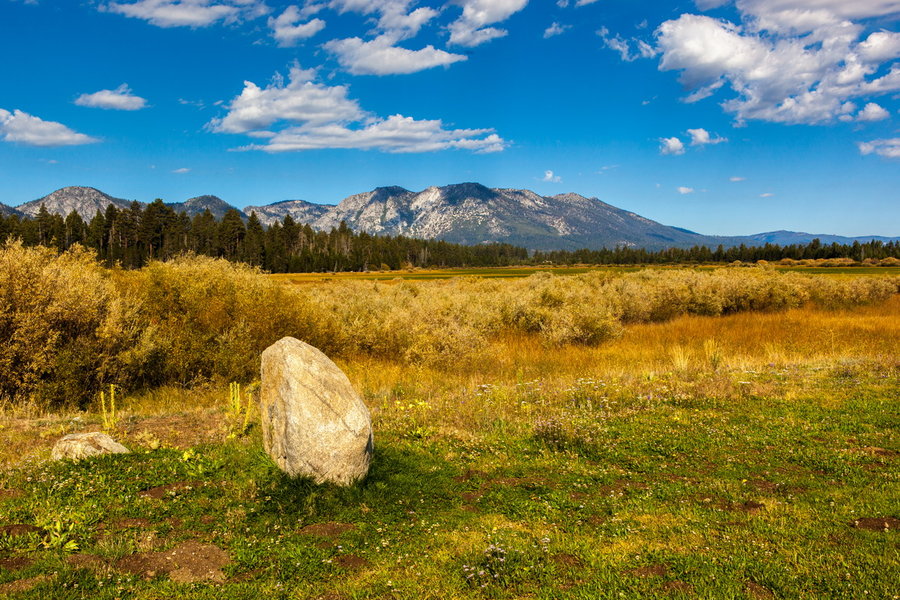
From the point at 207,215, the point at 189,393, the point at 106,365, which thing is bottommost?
the point at 189,393

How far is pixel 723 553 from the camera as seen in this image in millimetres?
5156

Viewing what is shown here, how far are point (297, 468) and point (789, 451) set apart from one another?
26.3 feet

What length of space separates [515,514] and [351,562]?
218 cm

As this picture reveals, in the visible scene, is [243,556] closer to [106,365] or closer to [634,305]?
[106,365]

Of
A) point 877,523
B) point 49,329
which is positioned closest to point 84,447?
point 49,329

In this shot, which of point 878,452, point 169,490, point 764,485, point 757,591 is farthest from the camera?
point 878,452

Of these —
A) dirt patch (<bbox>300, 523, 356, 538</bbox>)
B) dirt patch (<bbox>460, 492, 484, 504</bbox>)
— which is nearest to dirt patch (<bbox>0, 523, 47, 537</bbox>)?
dirt patch (<bbox>300, 523, 356, 538</bbox>)

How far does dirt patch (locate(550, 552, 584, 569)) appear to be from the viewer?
5.11m

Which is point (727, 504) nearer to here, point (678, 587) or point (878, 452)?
point (678, 587)

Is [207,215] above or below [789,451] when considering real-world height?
above

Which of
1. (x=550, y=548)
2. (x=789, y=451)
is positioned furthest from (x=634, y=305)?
(x=550, y=548)

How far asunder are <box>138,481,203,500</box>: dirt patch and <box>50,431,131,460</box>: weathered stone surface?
1.37 m

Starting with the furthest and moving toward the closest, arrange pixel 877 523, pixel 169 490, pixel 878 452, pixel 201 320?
pixel 201 320 < pixel 878 452 < pixel 169 490 < pixel 877 523

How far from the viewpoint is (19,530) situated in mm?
5477
